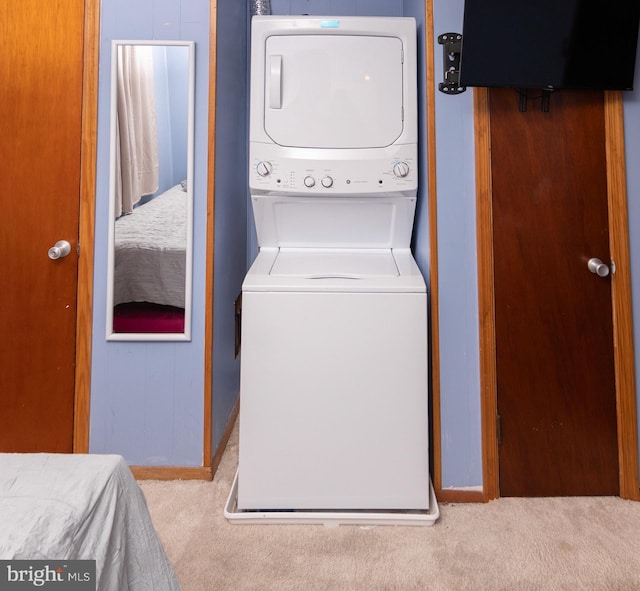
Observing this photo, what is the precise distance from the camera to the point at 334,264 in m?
1.76

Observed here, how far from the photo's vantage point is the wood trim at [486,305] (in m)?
1.69

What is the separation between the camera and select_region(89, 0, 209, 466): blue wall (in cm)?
179

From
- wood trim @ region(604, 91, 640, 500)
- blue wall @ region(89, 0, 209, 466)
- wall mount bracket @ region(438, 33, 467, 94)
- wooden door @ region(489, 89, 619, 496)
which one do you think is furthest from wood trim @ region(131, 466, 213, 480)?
wall mount bracket @ region(438, 33, 467, 94)

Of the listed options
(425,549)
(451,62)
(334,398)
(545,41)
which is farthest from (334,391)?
(545,41)

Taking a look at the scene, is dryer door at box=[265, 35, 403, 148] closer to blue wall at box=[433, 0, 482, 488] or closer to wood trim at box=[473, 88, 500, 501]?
blue wall at box=[433, 0, 482, 488]

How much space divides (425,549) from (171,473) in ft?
3.33

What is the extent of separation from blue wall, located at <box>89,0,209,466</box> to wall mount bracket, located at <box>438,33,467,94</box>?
93cm

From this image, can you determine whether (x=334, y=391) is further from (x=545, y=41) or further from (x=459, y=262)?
(x=545, y=41)

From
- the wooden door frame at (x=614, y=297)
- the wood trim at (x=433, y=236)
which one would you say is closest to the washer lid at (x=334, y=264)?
the wood trim at (x=433, y=236)

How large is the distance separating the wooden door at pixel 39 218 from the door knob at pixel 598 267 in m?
1.99

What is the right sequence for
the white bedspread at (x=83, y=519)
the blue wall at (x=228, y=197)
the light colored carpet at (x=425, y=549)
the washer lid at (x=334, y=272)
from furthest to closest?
→ 1. the blue wall at (x=228, y=197)
2. the washer lid at (x=334, y=272)
3. the light colored carpet at (x=425, y=549)
4. the white bedspread at (x=83, y=519)

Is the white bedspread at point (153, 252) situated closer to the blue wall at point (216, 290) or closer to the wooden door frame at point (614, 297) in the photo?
the blue wall at point (216, 290)

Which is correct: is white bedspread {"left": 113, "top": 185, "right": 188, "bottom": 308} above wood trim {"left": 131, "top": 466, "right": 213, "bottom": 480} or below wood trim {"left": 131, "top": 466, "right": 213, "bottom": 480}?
above

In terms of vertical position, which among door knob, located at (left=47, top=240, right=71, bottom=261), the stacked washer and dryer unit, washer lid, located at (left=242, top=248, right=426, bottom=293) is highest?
door knob, located at (left=47, top=240, right=71, bottom=261)
